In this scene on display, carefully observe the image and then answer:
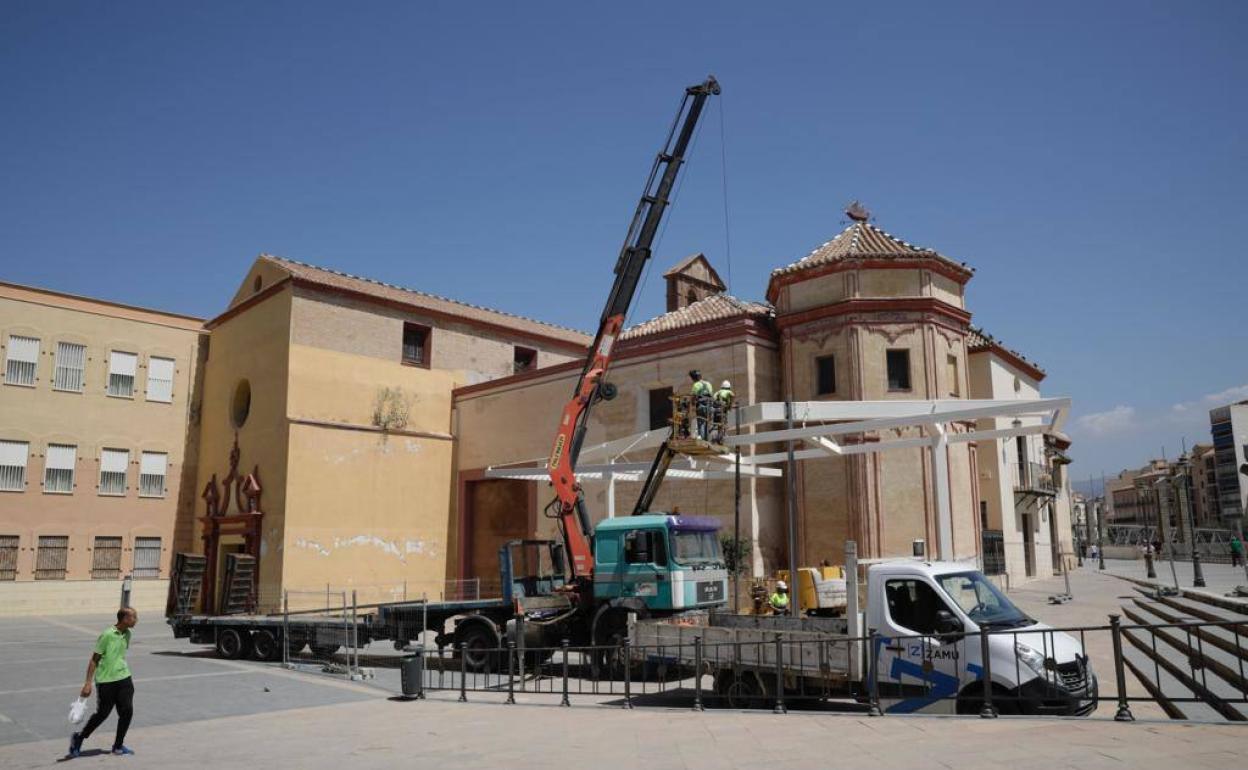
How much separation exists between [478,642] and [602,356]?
6956mm

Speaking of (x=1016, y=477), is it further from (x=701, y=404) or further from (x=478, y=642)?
(x=478, y=642)

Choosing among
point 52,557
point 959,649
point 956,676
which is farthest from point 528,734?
point 52,557

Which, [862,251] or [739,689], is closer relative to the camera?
[739,689]

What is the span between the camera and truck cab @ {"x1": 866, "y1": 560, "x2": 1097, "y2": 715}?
31.7 feet

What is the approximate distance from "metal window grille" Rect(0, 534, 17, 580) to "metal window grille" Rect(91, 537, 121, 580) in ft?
7.97

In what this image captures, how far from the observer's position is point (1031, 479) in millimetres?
31625

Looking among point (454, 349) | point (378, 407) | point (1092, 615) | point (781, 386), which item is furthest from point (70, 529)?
point (1092, 615)

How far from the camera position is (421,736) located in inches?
409

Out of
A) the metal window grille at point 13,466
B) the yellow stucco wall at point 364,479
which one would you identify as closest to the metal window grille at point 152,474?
the metal window grille at point 13,466

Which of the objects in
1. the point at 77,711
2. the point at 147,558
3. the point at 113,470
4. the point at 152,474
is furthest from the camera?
the point at 152,474

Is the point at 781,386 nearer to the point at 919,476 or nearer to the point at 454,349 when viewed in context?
the point at 919,476

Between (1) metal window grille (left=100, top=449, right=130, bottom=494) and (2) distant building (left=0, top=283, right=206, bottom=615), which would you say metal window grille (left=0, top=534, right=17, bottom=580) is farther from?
(1) metal window grille (left=100, top=449, right=130, bottom=494)

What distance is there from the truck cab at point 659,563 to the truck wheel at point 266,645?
7.51 m

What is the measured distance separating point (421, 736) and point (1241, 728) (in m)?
8.43
